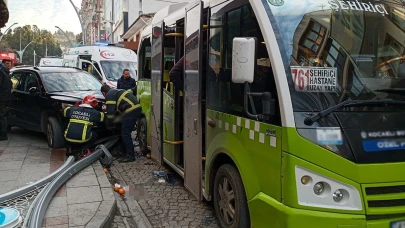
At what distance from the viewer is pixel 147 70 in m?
7.92

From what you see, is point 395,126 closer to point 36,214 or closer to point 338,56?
point 338,56

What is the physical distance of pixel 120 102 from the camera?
7000mm

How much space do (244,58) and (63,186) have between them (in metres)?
3.53

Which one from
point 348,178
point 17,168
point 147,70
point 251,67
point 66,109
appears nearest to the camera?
point 348,178

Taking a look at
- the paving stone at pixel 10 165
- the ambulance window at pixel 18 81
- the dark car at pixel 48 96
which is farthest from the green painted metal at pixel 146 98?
the ambulance window at pixel 18 81

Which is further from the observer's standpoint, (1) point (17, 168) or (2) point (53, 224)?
(1) point (17, 168)

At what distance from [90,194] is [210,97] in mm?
2074

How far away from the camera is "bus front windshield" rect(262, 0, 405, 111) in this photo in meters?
3.07

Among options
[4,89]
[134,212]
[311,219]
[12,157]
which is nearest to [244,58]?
[311,219]

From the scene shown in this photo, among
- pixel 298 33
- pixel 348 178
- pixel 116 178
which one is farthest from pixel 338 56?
pixel 116 178

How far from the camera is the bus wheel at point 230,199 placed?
3.66 m

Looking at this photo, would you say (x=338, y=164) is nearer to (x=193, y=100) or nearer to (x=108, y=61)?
(x=193, y=100)

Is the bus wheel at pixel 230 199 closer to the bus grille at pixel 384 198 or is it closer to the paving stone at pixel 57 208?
the bus grille at pixel 384 198

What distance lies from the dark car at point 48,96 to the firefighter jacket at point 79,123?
0.73m
